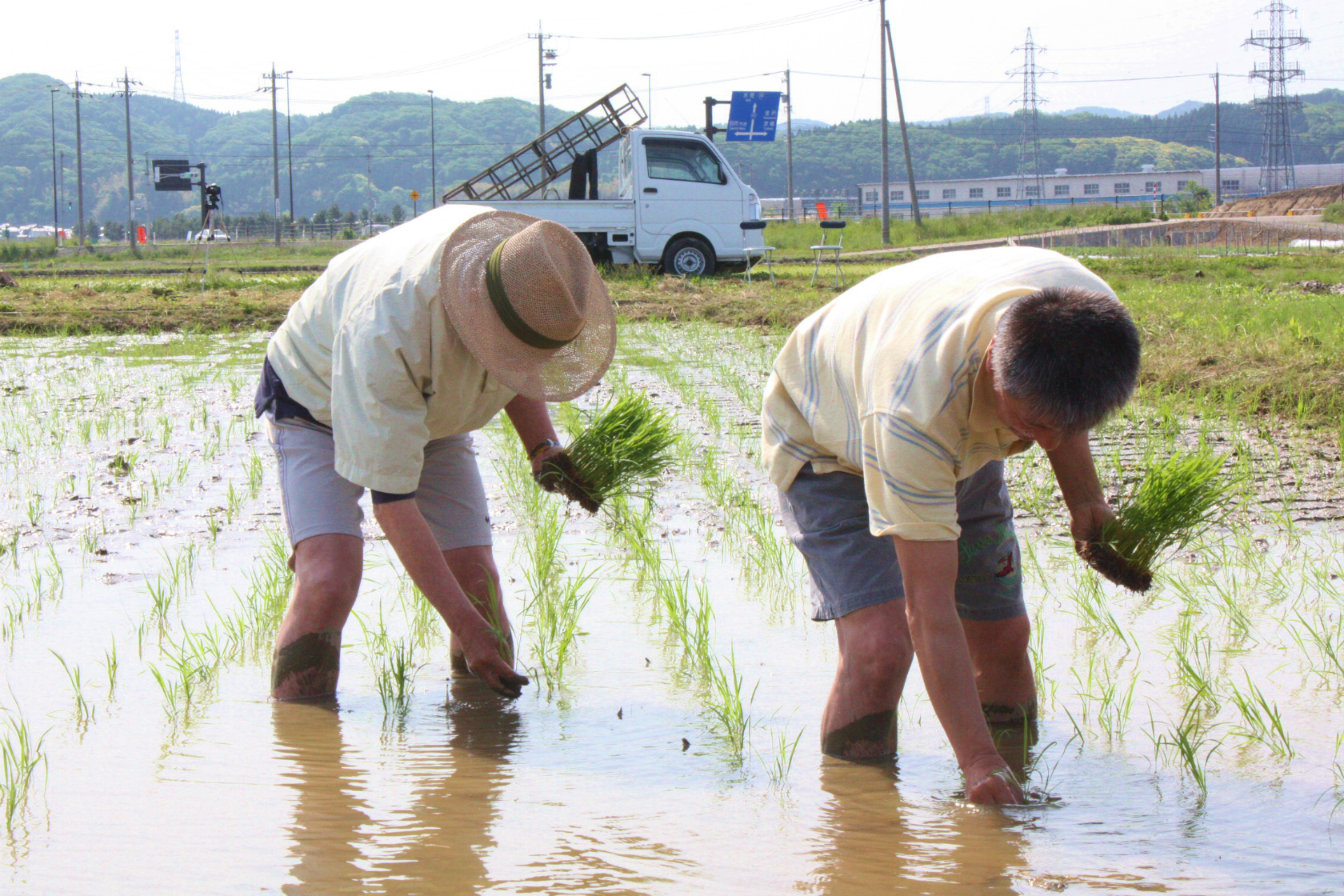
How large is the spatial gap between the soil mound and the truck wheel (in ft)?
93.4

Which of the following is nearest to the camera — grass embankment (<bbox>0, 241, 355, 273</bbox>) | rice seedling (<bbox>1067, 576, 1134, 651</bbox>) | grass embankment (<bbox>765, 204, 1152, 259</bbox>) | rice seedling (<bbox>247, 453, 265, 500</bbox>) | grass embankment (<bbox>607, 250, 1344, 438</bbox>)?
rice seedling (<bbox>1067, 576, 1134, 651</bbox>)

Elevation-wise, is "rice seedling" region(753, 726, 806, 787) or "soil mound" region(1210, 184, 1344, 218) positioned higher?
"soil mound" region(1210, 184, 1344, 218)

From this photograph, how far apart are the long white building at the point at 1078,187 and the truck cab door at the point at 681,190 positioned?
5649 centimetres

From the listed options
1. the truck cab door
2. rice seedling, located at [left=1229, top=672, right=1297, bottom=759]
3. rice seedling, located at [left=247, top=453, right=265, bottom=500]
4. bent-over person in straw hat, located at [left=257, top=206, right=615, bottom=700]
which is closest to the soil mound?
the truck cab door

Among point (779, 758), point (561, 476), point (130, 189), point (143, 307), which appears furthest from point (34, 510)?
point (130, 189)

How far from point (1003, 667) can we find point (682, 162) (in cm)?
1315

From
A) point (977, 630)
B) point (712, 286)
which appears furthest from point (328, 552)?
point (712, 286)

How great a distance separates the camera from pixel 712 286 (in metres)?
13.7

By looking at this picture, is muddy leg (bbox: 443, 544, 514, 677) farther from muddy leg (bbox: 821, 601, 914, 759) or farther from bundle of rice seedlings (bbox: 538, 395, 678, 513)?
muddy leg (bbox: 821, 601, 914, 759)

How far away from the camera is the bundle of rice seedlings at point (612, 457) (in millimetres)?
2850

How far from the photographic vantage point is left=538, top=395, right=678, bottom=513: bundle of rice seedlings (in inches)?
112

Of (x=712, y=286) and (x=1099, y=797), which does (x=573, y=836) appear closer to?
(x=1099, y=797)

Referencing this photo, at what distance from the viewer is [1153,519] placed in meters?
2.53

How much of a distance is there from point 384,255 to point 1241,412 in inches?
185
